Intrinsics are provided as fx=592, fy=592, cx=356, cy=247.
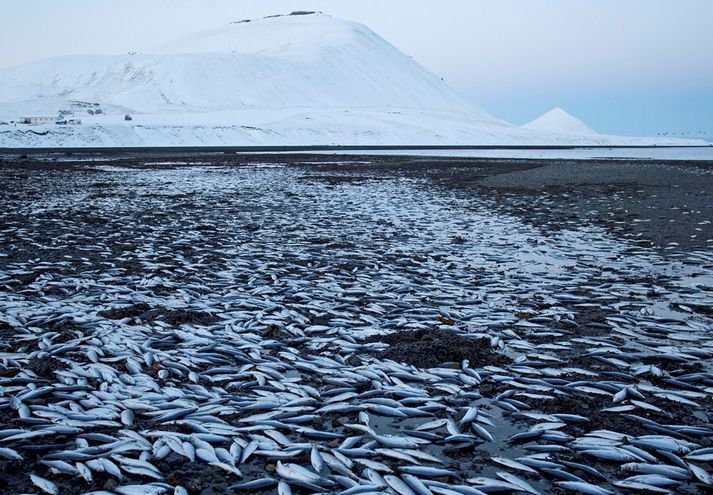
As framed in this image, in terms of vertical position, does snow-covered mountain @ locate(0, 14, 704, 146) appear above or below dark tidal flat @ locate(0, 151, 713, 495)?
above

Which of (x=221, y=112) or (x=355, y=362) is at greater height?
(x=221, y=112)

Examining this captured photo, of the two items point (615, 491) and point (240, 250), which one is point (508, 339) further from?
point (240, 250)

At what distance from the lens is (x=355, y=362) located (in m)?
6.89

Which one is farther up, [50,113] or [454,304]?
[50,113]

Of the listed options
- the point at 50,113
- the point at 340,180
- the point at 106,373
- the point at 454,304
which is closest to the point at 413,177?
the point at 340,180

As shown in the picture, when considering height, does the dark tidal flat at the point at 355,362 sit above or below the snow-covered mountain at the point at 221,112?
below

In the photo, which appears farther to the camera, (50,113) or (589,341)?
(50,113)

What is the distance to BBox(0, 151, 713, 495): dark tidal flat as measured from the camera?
469 centimetres

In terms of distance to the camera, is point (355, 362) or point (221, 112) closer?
point (355, 362)

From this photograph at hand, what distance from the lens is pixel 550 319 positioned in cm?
854

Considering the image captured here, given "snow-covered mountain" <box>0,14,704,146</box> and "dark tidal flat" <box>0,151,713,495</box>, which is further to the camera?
"snow-covered mountain" <box>0,14,704,146</box>

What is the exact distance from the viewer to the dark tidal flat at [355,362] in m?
4.69

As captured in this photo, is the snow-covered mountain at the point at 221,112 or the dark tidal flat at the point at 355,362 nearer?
the dark tidal flat at the point at 355,362

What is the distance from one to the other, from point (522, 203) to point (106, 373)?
20222 millimetres
